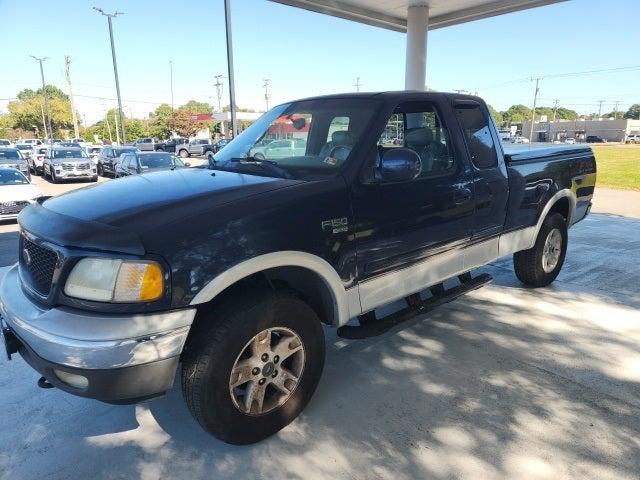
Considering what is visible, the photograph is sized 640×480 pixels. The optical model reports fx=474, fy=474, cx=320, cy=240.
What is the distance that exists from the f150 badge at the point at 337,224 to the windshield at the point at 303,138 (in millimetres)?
338

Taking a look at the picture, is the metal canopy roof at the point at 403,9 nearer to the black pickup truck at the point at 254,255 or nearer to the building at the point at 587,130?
the black pickup truck at the point at 254,255

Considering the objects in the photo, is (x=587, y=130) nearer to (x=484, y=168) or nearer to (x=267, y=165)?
(x=484, y=168)

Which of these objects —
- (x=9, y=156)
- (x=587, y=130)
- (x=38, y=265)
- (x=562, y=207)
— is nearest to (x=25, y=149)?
(x=9, y=156)

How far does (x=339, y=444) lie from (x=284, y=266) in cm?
107

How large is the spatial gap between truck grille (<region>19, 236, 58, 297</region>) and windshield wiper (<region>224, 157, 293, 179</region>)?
137 centimetres

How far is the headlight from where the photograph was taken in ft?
7.14

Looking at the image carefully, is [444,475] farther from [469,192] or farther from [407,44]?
[407,44]

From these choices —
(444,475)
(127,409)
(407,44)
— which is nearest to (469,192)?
(444,475)

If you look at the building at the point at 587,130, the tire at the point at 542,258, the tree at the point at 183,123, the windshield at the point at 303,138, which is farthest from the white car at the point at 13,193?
the building at the point at 587,130

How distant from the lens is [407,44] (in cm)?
1371

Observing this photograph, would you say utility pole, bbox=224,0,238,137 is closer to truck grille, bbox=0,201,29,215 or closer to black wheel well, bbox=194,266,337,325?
truck grille, bbox=0,201,29,215

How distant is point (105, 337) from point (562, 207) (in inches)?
194

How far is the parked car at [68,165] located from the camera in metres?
20.4

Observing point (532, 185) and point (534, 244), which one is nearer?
point (532, 185)
